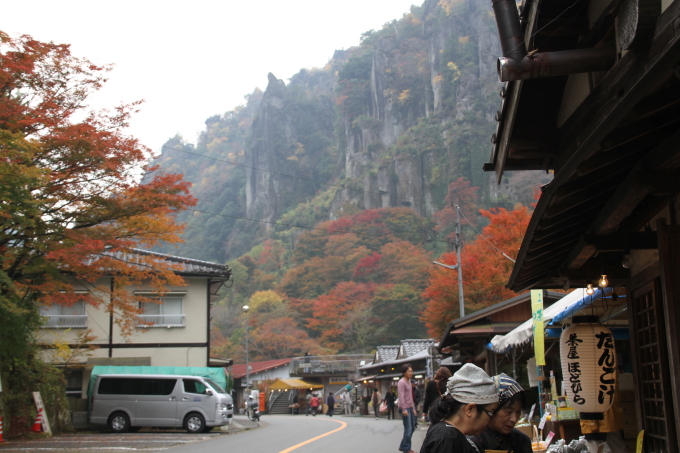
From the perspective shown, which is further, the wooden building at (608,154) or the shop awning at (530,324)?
the shop awning at (530,324)

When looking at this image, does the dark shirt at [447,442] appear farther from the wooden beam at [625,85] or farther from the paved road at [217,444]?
the paved road at [217,444]

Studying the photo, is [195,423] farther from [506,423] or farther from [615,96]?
[615,96]

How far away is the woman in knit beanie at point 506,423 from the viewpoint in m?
3.67

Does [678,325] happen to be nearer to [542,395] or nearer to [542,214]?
[542,214]

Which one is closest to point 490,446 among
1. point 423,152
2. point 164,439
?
point 164,439

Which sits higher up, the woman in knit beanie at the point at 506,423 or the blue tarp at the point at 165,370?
the woman in knit beanie at the point at 506,423

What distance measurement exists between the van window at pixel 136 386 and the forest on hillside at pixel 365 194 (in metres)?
15.2

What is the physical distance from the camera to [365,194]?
3620 inches

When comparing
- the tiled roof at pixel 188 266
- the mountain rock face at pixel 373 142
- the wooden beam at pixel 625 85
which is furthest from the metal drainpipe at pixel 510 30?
the mountain rock face at pixel 373 142

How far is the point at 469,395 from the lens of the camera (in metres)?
3.16

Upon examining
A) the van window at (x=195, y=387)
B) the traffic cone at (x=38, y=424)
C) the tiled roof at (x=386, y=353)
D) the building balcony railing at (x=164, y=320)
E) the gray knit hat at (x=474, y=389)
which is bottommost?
the traffic cone at (x=38, y=424)

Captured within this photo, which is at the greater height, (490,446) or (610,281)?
(610,281)

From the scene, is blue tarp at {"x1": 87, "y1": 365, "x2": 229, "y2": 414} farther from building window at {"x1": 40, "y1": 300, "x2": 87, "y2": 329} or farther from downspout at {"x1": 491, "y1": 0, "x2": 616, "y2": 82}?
downspout at {"x1": 491, "y1": 0, "x2": 616, "y2": 82}

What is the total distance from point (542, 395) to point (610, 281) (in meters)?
5.94
